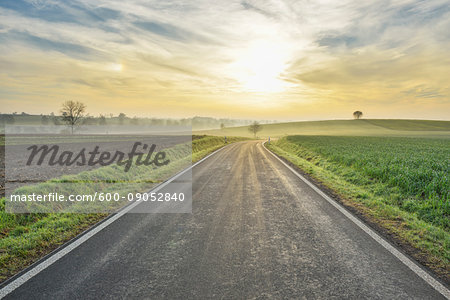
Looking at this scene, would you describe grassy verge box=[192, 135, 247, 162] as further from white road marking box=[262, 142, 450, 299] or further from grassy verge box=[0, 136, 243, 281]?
white road marking box=[262, 142, 450, 299]

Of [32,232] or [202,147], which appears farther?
[202,147]

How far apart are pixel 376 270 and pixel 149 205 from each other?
16.7ft

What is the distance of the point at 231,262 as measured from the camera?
355cm

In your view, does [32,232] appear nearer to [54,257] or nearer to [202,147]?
[54,257]

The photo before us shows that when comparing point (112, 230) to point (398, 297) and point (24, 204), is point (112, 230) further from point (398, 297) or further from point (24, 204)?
point (398, 297)

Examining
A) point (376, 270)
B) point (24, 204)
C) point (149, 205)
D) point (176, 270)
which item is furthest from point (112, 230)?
point (376, 270)

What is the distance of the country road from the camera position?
9.64 feet

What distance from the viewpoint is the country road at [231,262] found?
2938mm

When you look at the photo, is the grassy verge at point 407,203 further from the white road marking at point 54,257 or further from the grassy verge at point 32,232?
the grassy verge at point 32,232

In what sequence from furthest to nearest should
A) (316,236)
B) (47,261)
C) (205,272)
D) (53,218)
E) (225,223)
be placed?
1. (53,218)
2. (225,223)
3. (316,236)
4. (47,261)
5. (205,272)

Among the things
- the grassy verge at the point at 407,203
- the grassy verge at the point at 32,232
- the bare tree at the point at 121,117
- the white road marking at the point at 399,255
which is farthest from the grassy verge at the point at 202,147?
the bare tree at the point at 121,117

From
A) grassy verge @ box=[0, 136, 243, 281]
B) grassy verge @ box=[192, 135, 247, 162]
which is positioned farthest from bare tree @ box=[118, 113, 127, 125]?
grassy verge @ box=[0, 136, 243, 281]

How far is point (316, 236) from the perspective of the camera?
14.7 ft

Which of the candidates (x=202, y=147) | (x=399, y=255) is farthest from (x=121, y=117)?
(x=399, y=255)
